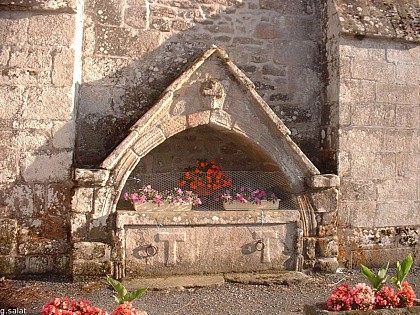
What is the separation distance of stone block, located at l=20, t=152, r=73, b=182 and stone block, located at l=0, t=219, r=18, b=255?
48 cm

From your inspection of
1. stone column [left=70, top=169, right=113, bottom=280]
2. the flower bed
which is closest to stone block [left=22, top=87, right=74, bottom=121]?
stone column [left=70, top=169, right=113, bottom=280]

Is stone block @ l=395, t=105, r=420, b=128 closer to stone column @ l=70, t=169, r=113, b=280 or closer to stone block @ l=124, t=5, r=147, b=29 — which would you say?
stone block @ l=124, t=5, r=147, b=29

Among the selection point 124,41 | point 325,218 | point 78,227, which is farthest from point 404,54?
point 78,227

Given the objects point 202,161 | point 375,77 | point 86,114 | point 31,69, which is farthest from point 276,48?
point 31,69

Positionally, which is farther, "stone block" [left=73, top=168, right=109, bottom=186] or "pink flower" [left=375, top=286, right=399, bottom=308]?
"stone block" [left=73, top=168, right=109, bottom=186]

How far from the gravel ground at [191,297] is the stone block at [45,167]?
3.49 ft

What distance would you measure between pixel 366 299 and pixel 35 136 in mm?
3546

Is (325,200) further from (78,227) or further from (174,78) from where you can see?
(78,227)

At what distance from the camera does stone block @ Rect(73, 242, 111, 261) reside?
4.58 meters

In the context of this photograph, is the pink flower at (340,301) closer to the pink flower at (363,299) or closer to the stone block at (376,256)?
the pink flower at (363,299)

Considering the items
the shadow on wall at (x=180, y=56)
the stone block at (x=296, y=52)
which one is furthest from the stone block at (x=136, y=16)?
the stone block at (x=296, y=52)

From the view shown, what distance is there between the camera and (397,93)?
568cm

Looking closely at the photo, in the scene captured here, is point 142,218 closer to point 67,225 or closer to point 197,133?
point 67,225

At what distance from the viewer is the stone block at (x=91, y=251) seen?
15.0 ft
